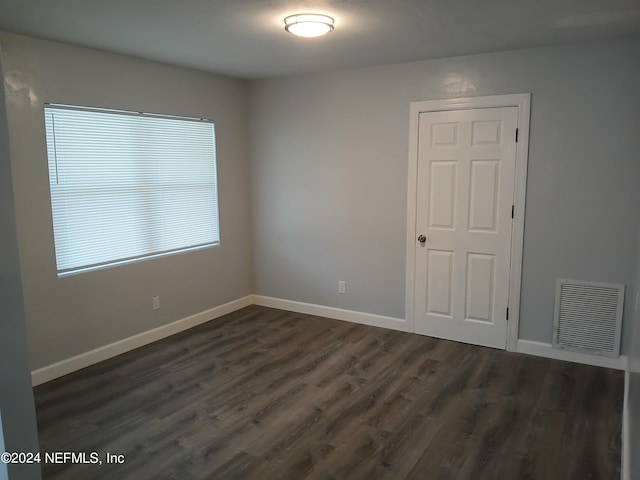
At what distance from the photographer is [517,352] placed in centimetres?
392

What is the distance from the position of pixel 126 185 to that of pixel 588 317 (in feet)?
12.6

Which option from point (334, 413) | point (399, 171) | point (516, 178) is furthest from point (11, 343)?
point (516, 178)

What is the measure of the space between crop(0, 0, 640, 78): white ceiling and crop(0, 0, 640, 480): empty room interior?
3 centimetres

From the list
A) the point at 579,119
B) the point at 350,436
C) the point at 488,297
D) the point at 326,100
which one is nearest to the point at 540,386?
the point at 488,297

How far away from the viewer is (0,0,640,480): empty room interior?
106 inches

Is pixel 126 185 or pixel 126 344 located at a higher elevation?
pixel 126 185

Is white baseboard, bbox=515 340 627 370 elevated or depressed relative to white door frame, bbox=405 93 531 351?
depressed

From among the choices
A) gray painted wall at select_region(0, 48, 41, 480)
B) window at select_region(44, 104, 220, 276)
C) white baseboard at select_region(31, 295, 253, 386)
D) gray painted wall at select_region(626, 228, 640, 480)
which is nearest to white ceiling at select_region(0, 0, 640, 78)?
window at select_region(44, 104, 220, 276)

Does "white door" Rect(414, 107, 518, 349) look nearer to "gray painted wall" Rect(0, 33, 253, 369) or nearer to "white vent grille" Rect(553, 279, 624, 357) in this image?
"white vent grille" Rect(553, 279, 624, 357)

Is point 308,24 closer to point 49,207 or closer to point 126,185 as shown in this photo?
point 126,185

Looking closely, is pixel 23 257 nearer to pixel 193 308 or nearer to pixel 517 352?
pixel 193 308

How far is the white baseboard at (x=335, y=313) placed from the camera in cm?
454

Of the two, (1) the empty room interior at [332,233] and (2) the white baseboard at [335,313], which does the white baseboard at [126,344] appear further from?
(2) the white baseboard at [335,313]

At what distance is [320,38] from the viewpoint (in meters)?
3.34
